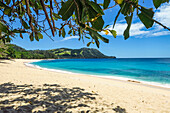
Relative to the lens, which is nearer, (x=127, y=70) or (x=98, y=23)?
(x=98, y=23)

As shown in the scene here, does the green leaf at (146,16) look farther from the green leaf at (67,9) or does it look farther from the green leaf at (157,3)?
the green leaf at (67,9)

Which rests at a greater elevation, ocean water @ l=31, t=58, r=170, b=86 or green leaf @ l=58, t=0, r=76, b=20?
green leaf @ l=58, t=0, r=76, b=20

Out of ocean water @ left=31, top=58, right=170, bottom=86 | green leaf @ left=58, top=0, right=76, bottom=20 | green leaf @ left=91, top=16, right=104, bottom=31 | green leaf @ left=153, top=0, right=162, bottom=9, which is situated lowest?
ocean water @ left=31, top=58, right=170, bottom=86

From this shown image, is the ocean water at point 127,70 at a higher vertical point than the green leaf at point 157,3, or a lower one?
lower

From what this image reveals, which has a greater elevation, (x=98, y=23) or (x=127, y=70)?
(x=98, y=23)

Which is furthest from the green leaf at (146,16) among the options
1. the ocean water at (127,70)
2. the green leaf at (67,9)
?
the ocean water at (127,70)

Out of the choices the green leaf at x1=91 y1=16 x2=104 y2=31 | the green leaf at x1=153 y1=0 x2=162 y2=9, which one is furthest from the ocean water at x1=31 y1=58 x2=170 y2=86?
the green leaf at x1=91 y1=16 x2=104 y2=31

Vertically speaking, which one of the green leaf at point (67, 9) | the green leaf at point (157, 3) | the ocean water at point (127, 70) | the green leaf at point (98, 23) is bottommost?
the ocean water at point (127, 70)

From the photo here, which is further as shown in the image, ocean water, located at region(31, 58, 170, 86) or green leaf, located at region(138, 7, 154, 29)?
ocean water, located at region(31, 58, 170, 86)

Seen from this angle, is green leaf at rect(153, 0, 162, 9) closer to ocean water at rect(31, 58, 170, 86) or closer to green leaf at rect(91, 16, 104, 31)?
green leaf at rect(91, 16, 104, 31)

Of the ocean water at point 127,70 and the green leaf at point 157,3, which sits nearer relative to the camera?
the green leaf at point 157,3

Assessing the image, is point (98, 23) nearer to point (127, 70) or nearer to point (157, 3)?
point (157, 3)

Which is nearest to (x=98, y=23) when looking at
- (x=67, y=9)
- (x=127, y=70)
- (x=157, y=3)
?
(x=67, y=9)

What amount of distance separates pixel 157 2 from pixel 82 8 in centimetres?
36
